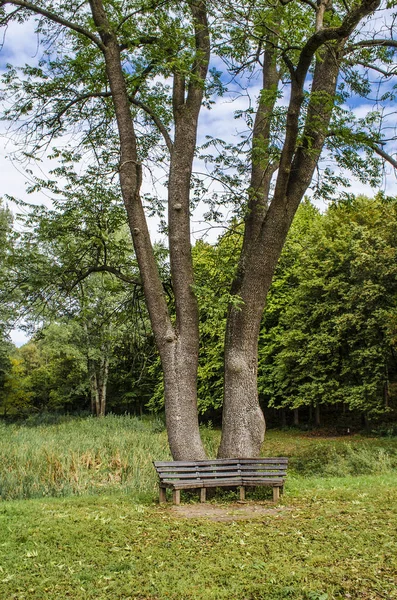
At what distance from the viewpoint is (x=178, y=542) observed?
16.3 feet

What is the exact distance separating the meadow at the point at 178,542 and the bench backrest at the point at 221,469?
394mm

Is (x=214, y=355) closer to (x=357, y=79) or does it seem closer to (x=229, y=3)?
(x=357, y=79)

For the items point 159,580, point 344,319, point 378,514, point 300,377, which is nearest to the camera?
point 159,580

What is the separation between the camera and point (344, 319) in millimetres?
18844

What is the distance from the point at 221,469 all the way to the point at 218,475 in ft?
0.31

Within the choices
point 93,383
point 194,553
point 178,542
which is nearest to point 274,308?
point 93,383

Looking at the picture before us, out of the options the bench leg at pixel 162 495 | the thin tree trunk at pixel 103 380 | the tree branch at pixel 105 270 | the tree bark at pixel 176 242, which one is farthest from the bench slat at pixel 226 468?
the thin tree trunk at pixel 103 380

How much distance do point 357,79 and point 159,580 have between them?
7895 mm

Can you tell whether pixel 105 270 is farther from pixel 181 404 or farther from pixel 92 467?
pixel 92 467

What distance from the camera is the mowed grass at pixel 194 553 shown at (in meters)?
3.79

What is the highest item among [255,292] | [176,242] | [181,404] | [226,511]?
[176,242]

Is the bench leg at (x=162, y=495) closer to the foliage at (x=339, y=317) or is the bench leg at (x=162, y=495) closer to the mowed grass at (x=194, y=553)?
the mowed grass at (x=194, y=553)

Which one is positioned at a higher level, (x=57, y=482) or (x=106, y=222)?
(x=106, y=222)

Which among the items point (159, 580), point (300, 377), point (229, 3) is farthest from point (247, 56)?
point (300, 377)
